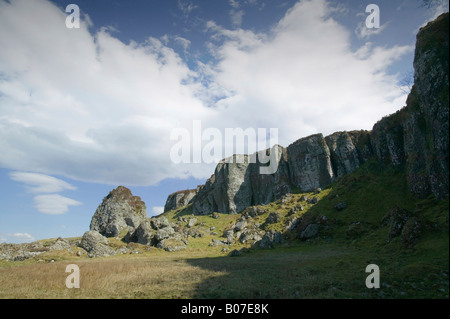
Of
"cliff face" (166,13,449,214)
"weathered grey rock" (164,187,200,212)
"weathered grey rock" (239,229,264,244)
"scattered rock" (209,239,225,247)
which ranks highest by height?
"cliff face" (166,13,449,214)

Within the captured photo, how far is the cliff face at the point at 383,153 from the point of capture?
29109mm

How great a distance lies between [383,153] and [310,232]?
96.6ft

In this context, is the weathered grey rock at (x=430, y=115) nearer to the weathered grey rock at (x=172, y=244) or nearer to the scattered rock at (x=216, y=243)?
the scattered rock at (x=216, y=243)

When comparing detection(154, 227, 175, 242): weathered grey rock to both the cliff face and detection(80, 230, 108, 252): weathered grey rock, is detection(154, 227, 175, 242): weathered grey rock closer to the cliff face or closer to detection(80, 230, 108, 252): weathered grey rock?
detection(80, 230, 108, 252): weathered grey rock

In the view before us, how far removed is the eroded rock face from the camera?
84438 mm

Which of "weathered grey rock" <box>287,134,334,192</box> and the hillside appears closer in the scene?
the hillside

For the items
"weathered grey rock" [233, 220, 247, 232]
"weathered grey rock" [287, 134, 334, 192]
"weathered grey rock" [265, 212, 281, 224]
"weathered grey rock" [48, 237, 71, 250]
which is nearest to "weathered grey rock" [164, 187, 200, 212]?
"weathered grey rock" [287, 134, 334, 192]

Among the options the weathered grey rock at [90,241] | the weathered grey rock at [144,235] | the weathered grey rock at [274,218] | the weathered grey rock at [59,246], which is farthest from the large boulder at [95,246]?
the weathered grey rock at [274,218]

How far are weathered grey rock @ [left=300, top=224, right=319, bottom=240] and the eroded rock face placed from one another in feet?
199

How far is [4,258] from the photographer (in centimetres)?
4681

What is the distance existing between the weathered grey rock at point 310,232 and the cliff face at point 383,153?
777 inches

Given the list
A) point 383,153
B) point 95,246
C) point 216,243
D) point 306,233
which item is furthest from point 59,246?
point 383,153

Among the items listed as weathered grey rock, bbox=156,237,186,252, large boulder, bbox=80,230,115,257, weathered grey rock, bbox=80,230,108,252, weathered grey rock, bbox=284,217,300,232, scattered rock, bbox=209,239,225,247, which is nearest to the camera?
large boulder, bbox=80,230,115,257
